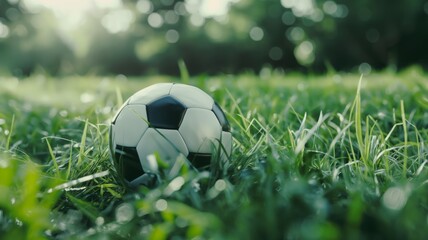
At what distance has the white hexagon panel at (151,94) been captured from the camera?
1946 mm

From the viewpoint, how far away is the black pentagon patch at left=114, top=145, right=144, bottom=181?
179cm

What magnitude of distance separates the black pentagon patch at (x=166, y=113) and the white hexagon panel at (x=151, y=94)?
0.03 m

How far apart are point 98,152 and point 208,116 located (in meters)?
0.47

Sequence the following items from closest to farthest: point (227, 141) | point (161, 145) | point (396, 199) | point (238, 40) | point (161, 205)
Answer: point (396, 199)
point (161, 205)
point (161, 145)
point (227, 141)
point (238, 40)

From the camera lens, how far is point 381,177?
183cm

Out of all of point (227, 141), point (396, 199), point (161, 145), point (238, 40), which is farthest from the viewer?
point (238, 40)

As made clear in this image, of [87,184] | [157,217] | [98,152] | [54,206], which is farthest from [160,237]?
[98,152]

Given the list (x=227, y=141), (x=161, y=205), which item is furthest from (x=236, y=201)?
(x=227, y=141)

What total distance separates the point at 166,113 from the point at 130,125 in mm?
147

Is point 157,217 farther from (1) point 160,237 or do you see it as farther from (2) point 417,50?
(2) point 417,50

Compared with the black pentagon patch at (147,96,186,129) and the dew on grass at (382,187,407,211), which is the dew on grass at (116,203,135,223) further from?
the dew on grass at (382,187,407,211)

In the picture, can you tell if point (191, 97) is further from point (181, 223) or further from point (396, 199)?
point (396, 199)

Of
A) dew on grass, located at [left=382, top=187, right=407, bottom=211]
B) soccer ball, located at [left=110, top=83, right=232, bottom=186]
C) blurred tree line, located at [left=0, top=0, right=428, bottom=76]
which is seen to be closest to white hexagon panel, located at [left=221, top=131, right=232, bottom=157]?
soccer ball, located at [left=110, top=83, right=232, bottom=186]

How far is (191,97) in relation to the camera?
1.97 m
